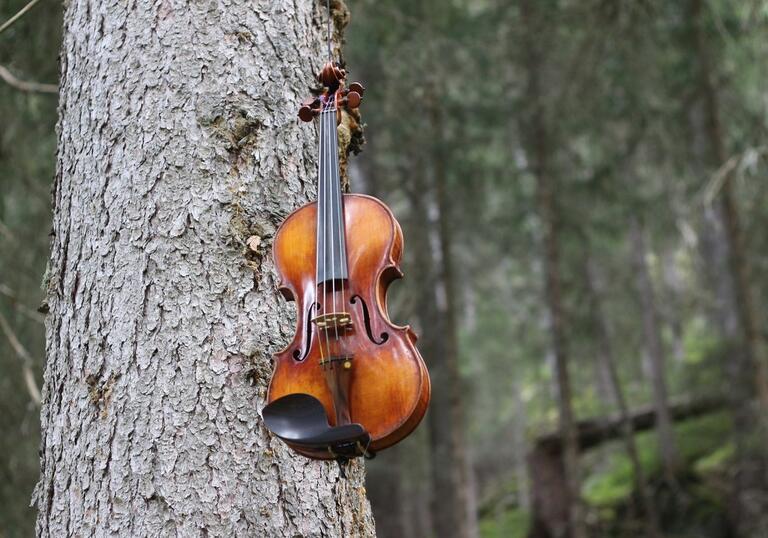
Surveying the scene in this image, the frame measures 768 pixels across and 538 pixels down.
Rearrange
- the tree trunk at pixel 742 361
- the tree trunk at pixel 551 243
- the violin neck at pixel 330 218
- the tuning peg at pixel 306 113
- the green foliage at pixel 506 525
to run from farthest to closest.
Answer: the green foliage at pixel 506 525
the tree trunk at pixel 551 243
the tree trunk at pixel 742 361
the tuning peg at pixel 306 113
the violin neck at pixel 330 218

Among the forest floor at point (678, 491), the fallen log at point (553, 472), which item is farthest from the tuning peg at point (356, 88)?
the fallen log at point (553, 472)

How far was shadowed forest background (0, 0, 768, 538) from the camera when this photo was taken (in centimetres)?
671

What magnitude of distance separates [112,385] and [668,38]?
9541mm

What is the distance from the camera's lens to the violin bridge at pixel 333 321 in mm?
1806

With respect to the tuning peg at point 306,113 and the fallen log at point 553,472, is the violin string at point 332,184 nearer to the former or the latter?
the tuning peg at point 306,113

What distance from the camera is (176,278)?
2131mm

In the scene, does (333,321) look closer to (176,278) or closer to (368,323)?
(368,323)

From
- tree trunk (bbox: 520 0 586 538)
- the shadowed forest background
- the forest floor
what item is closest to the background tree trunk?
the shadowed forest background

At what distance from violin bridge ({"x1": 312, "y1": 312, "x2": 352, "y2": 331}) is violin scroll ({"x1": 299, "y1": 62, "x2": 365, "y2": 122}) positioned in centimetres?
60

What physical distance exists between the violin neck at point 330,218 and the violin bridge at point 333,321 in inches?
3.7

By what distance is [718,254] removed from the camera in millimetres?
12328

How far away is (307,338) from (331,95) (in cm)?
71

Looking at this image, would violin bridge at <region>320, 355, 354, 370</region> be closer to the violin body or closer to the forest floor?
the violin body

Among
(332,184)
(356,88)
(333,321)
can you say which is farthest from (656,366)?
(333,321)
